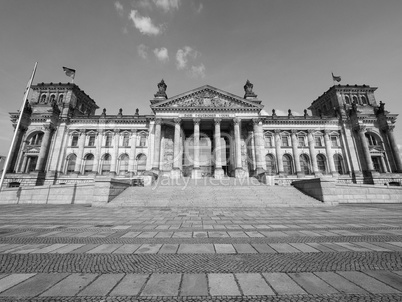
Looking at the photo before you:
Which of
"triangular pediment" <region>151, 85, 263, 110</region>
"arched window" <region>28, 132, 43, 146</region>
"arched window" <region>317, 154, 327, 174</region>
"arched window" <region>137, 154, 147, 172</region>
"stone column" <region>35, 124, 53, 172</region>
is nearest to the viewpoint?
"triangular pediment" <region>151, 85, 263, 110</region>

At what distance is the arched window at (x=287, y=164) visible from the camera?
34.1 meters

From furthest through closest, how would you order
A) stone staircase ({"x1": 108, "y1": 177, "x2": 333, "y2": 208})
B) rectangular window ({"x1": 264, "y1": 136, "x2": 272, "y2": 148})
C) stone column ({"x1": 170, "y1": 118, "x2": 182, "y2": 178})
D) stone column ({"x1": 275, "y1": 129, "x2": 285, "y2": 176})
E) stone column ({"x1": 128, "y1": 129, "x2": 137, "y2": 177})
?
rectangular window ({"x1": 264, "y1": 136, "x2": 272, "y2": 148}) < stone column ({"x1": 275, "y1": 129, "x2": 285, "y2": 176}) < stone column ({"x1": 128, "y1": 129, "x2": 137, "y2": 177}) < stone column ({"x1": 170, "y1": 118, "x2": 182, "y2": 178}) < stone staircase ({"x1": 108, "y1": 177, "x2": 333, "y2": 208})

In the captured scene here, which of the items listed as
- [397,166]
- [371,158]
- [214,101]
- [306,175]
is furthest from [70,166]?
[397,166]

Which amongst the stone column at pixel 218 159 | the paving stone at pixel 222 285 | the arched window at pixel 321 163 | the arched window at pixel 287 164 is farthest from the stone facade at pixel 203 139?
the paving stone at pixel 222 285

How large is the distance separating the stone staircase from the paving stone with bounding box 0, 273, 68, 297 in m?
12.1

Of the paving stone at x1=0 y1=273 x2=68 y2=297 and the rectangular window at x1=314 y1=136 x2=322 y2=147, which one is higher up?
the rectangular window at x1=314 y1=136 x2=322 y2=147

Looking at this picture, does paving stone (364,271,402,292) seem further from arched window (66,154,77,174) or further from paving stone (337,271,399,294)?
arched window (66,154,77,174)

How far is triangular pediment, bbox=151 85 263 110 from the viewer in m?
29.8

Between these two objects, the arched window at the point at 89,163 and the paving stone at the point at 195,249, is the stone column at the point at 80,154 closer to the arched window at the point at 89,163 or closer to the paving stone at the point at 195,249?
the arched window at the point at 89,163

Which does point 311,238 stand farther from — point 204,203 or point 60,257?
point 204,203

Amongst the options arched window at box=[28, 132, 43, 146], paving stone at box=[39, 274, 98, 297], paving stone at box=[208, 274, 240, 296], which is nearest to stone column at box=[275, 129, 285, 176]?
paving stone at box=[208, 274, 240, 296]

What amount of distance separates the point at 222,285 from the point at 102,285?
163 cm

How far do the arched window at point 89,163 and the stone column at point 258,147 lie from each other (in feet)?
95.2

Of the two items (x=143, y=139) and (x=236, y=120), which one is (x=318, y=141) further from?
(x=143, y=139)
